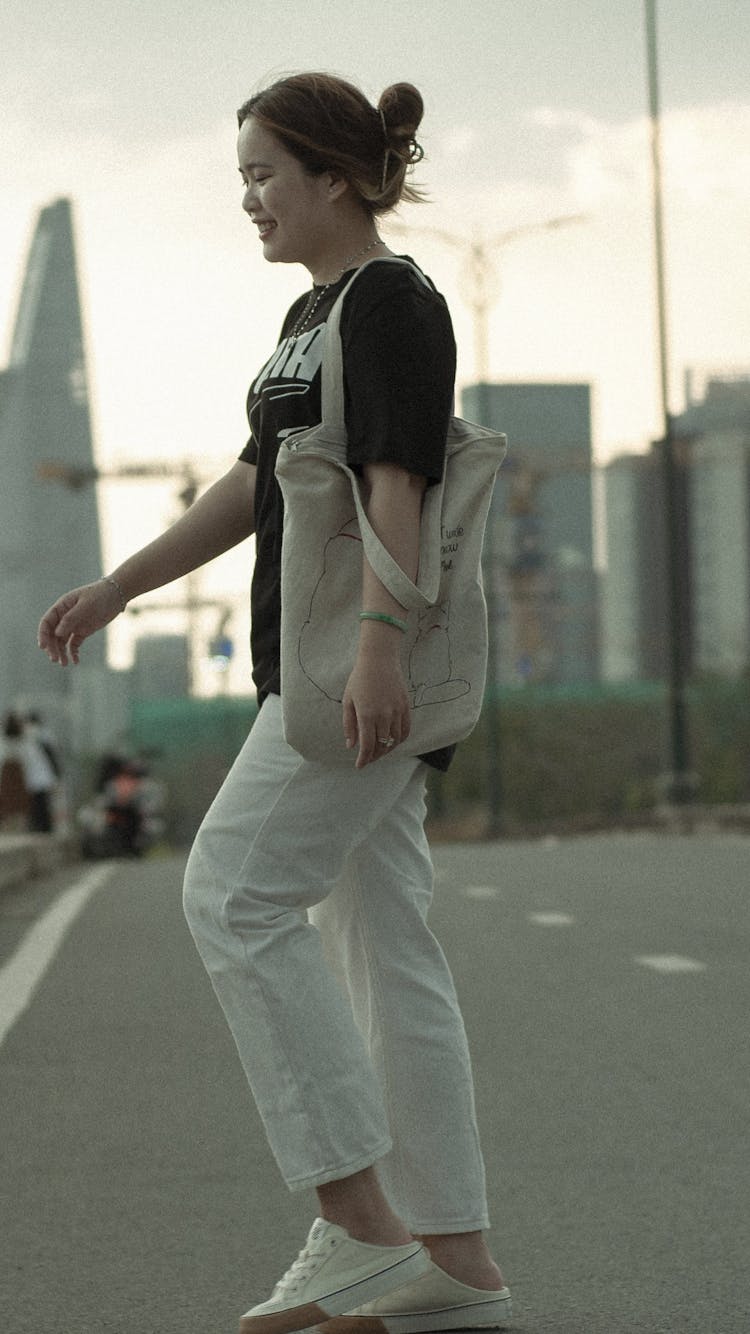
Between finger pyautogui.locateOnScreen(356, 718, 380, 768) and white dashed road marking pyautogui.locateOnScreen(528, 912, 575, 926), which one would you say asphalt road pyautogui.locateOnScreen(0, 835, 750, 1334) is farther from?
finger pyautogui.locateOnScreen(356, 718, 380, 768)

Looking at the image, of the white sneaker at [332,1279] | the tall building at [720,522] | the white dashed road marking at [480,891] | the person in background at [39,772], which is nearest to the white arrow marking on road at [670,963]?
the white dashed road marking at [480,891]

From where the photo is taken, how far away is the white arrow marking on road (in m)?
8.64

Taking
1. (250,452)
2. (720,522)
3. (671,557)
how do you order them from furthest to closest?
(720,522)
(671,557)
(250,452)

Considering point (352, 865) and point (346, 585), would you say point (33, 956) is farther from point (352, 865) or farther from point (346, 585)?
point (346, 585)

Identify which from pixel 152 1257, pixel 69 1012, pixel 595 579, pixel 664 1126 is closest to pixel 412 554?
pixel 152 1257

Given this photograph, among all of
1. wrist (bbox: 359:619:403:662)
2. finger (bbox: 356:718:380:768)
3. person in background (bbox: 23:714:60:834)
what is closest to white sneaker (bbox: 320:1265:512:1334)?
finger (bbox: 356:718:380:768)

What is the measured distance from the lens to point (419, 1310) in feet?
11.2

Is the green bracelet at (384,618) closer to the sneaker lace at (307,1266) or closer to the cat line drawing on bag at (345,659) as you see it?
the cat line drawing on bag at (345,659)

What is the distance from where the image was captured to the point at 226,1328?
3.64 m

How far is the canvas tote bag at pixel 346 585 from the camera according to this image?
3311 millimetres

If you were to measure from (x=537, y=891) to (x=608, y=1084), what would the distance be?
7.85 m

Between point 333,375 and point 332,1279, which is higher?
point 333,375

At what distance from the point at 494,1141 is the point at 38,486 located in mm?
124124

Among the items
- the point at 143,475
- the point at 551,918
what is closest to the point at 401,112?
the point at 551,918
